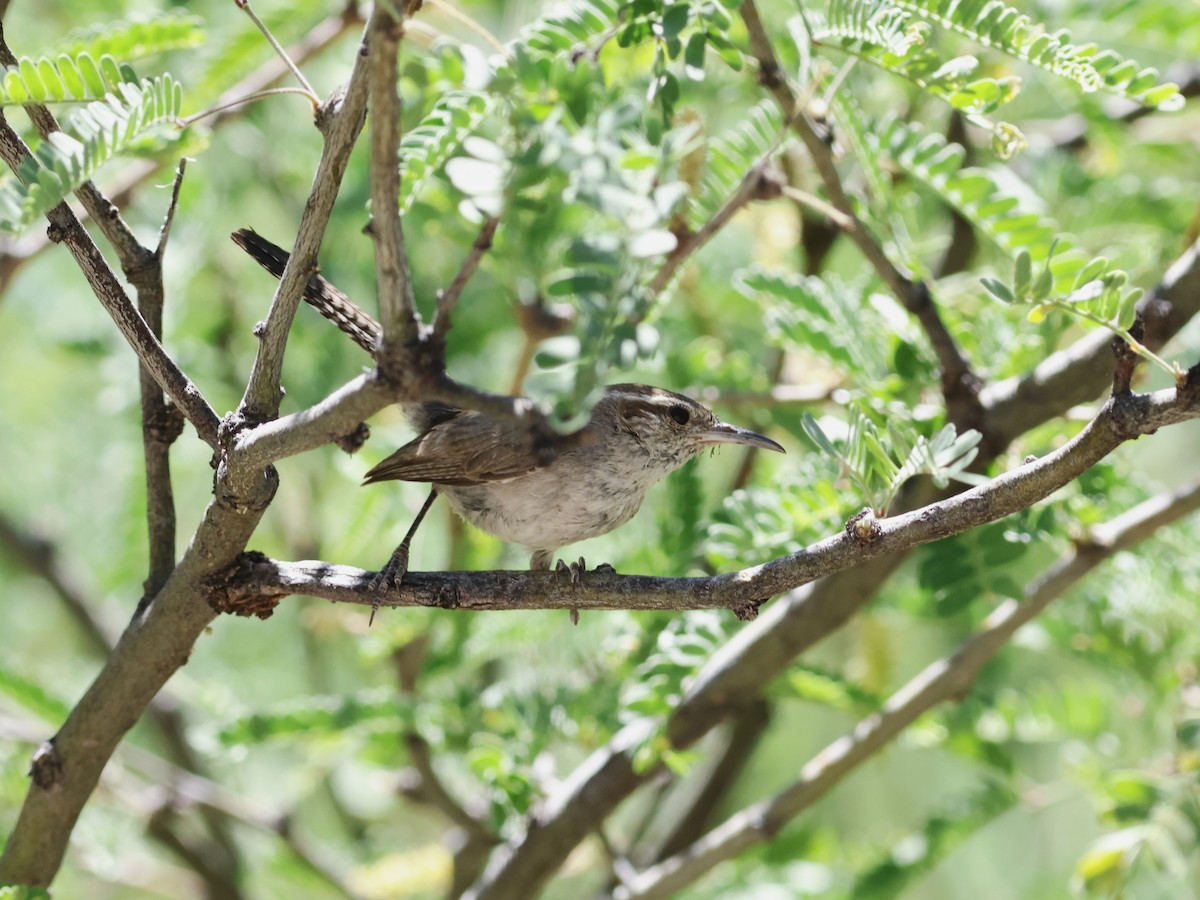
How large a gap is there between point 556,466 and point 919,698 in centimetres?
108

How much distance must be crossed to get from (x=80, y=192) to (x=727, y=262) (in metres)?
2.84

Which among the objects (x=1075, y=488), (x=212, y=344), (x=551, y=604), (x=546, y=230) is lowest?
(x=1075, y=488)

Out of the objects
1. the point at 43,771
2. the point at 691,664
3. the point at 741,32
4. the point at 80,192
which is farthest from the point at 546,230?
the point at 43,771

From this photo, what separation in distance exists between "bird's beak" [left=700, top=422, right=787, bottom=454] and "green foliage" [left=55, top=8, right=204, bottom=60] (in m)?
1.47

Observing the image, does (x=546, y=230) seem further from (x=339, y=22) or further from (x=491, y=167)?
(x=491, y=167)

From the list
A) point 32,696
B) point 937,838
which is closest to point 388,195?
point 32,696

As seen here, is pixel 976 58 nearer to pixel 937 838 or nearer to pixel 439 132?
pixel 439 132

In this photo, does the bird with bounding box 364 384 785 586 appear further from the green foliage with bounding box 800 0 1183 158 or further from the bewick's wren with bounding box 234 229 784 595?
the green foliage with bounding box 800 0 1183 158

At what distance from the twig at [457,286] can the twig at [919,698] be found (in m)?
1.75

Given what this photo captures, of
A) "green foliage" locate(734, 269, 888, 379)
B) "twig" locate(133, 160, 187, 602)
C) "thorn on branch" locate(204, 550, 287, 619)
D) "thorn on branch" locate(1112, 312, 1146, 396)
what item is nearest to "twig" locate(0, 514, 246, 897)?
"twig" locate(133, 160, 187, 602)

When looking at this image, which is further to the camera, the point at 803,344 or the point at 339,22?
the point at 339,22

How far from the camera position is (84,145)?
154cm

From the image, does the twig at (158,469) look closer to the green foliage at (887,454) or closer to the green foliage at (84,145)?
the green foliage at (84,145)

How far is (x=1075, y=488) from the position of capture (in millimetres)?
2652
